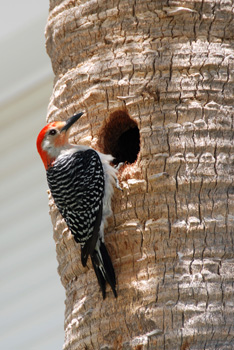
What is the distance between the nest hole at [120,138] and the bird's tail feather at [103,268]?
796 mm

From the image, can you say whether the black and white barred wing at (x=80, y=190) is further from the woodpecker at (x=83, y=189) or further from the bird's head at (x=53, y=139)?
the bird's head at (x=53, y=139)

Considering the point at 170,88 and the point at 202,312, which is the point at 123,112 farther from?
the point at 202,312

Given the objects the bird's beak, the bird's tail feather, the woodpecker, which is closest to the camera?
the bird's tail feather

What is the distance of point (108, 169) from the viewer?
418 cm

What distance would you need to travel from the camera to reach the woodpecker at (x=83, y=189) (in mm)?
3775

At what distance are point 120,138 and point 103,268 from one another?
3.77ft

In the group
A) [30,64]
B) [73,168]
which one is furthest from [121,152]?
[30,64]

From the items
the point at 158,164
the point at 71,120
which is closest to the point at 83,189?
the point at 71,120

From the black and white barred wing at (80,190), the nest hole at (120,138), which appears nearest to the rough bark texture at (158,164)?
the nest hole at (120,138)

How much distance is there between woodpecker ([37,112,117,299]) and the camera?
3.78m

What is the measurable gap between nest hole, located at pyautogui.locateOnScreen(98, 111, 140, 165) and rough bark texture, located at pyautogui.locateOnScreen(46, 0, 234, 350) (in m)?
0.01

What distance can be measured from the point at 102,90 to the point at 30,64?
3.40 m

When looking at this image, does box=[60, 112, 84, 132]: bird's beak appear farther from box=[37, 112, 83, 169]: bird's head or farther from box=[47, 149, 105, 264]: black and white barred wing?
box=[47, 149, 105, 264]: black and white barred wing

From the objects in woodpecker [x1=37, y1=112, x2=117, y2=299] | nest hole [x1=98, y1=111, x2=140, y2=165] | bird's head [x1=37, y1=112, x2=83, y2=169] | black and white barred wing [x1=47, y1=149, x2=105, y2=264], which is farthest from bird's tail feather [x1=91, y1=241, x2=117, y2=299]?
bird's head [x1=37, y1=112, x2=83, y2=169]
